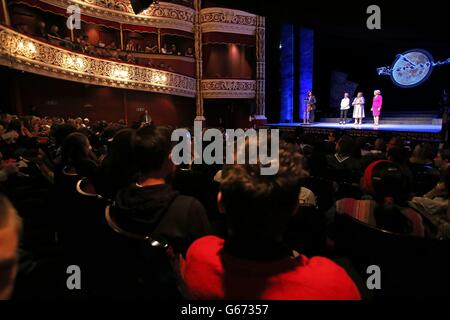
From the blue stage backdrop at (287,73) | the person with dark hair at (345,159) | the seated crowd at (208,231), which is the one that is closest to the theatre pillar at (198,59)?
the blue stage backdrop at (287,73)

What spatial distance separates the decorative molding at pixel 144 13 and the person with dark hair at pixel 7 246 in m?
13.7

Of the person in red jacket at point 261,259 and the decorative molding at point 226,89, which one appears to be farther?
the decorative molding at point 226,89

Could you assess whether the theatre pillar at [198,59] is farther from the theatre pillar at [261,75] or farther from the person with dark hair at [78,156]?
the person with dark hair at [78,156]

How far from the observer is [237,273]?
0.78m

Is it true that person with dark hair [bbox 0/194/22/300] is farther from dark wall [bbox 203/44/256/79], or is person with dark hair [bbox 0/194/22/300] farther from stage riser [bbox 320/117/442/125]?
dark wall [bbox 203/44/256/79]

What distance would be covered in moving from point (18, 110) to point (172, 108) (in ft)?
22.7

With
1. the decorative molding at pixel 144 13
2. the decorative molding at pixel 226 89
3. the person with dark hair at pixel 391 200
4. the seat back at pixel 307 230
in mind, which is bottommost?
the seat back at pixel 307 230

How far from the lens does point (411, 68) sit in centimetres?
1066

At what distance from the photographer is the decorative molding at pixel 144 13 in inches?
482

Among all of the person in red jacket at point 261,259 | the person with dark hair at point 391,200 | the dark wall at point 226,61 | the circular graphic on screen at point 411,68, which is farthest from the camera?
the dark wall at point 226,61

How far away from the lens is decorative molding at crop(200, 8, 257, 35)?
583 inches

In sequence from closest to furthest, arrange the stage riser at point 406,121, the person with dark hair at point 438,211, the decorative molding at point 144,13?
the person with dark hair at point 438,211 < the stage riser at point 406,121 < the decorative molding at point 144,13

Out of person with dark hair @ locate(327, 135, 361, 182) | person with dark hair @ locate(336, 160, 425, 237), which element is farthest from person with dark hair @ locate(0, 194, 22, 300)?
person with dark hair @ locate(327, 135, 361, 182)
